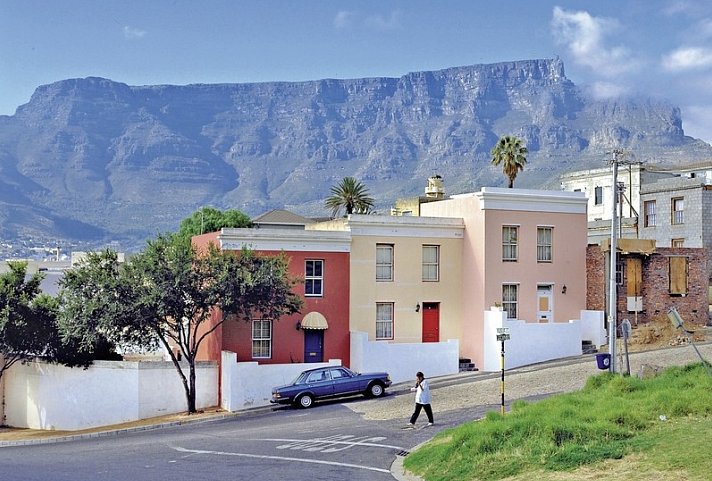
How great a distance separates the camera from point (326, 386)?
35500 mm

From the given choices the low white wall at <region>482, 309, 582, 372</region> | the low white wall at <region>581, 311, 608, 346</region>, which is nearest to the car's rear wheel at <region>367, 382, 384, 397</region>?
the low white wall at <region>482, 309, 582, 372</region>

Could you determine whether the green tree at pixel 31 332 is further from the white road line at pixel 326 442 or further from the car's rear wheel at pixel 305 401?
the white road line at pixel 326 442

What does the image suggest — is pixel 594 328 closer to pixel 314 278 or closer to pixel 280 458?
pixel 314 278

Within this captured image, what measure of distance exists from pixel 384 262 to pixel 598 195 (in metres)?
46.3

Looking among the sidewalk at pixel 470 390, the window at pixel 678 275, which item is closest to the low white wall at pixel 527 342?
the sidewalk at pixel 470 390

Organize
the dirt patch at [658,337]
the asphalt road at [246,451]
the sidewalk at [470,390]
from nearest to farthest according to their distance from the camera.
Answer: the asphalt road at [246,451] → the sidewalk at [470,390] → the dirt patch at [658,337]

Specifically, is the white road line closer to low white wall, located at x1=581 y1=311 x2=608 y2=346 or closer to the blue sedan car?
the blue sedan car

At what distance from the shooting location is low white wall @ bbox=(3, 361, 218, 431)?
126 feet

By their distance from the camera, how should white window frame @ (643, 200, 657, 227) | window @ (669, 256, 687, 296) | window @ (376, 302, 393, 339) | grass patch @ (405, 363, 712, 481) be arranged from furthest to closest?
white window frame @ (643, 200, 657, 227)
window @ (669, 256, 687, 296)
window @ (376, 302, 393, 339)
grass patch @ (405, 363, 712, 481)

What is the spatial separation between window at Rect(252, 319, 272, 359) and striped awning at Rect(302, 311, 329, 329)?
159cm

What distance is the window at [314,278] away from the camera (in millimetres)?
41781

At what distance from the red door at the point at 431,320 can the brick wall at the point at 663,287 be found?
24.6 feet

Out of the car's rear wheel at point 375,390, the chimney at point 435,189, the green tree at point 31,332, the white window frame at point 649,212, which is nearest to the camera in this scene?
the car's rear wheel at point 375,390

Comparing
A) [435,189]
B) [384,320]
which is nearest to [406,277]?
[384,320]
